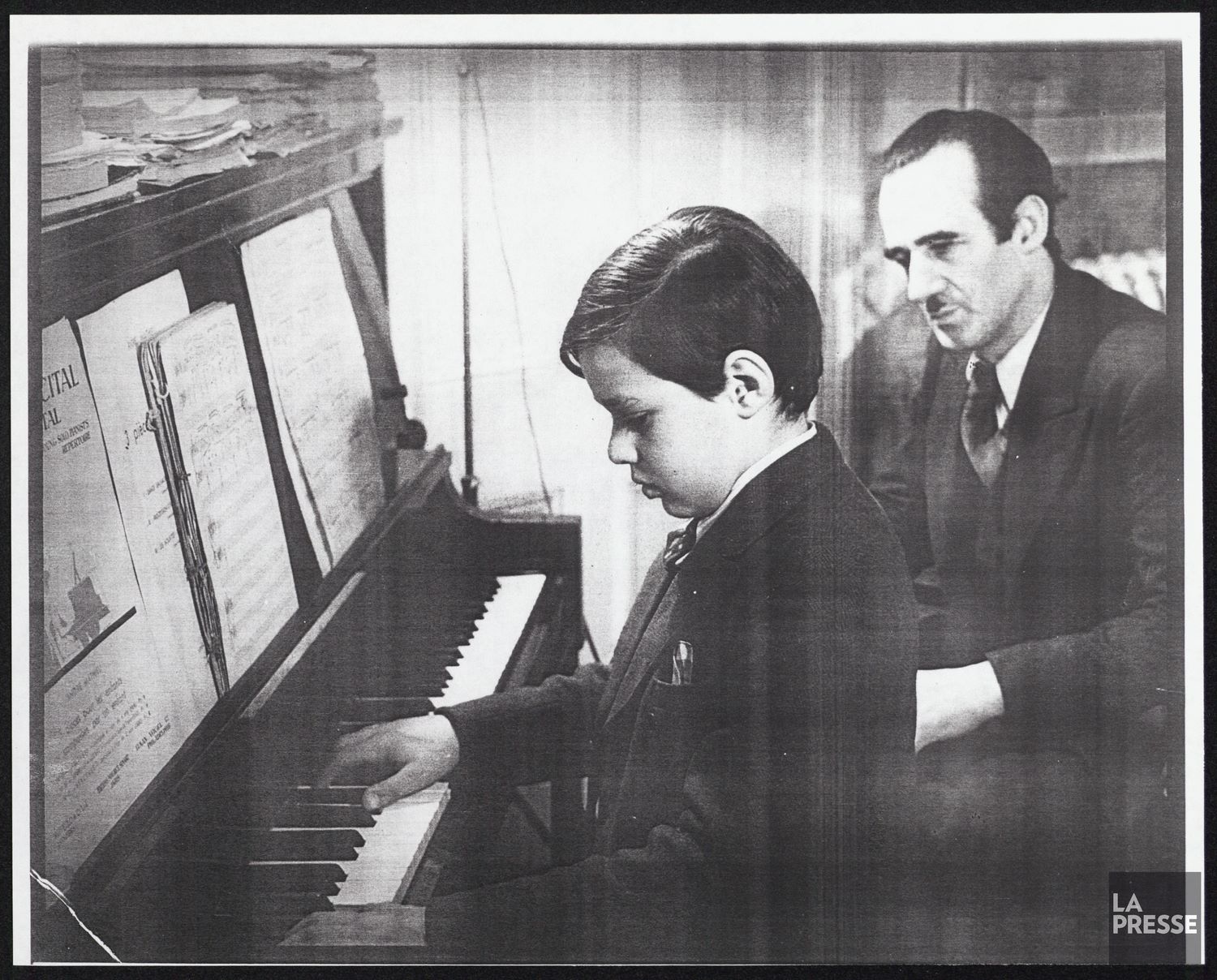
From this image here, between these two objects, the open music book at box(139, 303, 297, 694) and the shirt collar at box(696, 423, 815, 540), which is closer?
the open music book at box(139, 303, 297, 694)

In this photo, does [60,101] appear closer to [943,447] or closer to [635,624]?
[635,624]

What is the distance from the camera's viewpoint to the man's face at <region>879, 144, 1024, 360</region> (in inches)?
82.3

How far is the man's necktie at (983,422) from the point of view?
210 centimetres

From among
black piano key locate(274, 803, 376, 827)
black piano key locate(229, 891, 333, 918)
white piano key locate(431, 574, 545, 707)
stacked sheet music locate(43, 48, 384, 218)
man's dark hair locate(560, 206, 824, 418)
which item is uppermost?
stacked sheet music locate(43, 48, 384, 218)

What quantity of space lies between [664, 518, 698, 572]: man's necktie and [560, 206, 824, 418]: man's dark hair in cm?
24

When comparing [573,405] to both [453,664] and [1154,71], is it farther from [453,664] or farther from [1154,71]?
[1154,71]

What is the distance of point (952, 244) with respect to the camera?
2.09 meters

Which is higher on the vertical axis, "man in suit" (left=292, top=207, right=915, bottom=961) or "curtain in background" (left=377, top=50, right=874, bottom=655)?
"curtain in background" (left=377, top=50, right=874, bottom=655)

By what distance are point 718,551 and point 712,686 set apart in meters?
0.23

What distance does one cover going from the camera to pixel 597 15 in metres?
2.13

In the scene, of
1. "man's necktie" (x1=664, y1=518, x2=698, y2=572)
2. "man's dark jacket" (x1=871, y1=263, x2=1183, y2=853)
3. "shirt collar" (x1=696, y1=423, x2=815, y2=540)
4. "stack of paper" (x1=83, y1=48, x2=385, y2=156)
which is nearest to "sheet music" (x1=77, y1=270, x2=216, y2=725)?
"stack of paper" (x1=83, y1=48, x2=385, y2=156)

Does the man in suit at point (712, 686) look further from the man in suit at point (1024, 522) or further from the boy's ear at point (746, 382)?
the man in suit at point (1024, 522)

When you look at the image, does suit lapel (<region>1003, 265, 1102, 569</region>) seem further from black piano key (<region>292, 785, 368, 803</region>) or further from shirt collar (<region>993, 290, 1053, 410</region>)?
black piano key (<region>292, 785, 368, 803</region>)

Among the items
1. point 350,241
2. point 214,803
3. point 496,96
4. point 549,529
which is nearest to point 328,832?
point 214,803
